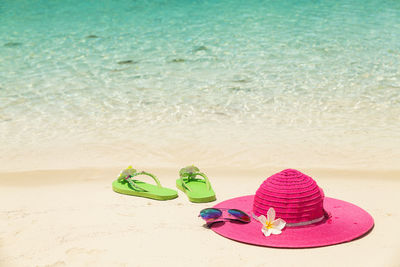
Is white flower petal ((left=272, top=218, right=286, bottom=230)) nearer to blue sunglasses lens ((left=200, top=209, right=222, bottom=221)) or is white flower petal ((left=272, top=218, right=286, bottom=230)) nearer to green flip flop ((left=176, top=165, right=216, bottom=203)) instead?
blue sunglasses lens ((left=200, top=209, right=222, bottom=221))

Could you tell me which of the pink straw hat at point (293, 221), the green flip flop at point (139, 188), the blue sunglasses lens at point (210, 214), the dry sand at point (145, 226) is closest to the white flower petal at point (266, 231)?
the pink straw hat at point (293, 221)

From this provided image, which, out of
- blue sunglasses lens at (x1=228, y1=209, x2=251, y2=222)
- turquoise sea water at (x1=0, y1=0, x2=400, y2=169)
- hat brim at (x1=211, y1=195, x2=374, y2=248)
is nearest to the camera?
hat brim at (x1=211, y1=195, x2=374, y2=248)

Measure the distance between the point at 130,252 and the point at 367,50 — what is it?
7.76 metres

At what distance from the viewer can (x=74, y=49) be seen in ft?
34.2

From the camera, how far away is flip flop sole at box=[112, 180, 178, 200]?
165 inches

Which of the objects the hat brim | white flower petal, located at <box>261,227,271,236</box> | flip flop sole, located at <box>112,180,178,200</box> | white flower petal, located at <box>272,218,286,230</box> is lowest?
flip flop sole, located at <box>112,180,178,200</box>

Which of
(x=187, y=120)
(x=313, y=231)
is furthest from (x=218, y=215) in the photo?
(x=187, y=120)

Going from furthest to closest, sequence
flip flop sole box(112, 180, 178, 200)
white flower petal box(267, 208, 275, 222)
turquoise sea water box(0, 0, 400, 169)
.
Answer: turquoise sea water box(0, 0, 400, 169) < flip flop sole box(112, 180, 178, 200) < white flower petal box(267, 208, 275, 222)

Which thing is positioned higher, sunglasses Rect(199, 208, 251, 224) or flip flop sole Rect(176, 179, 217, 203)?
sunglasses Rect(199, 208, 251, 224)

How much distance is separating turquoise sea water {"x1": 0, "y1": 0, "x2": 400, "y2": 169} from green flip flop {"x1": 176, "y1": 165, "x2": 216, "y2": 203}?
2.86 feet

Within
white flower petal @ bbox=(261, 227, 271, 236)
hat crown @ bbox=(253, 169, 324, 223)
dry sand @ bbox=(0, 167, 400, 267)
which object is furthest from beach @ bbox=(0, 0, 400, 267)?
hat crown @ bbox=(253, 169, 324, 223)

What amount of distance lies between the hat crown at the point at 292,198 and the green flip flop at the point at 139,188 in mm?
1064

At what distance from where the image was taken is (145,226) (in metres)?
3.54

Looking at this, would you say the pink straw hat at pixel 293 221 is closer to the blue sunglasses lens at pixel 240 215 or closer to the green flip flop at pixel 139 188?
the blue sunglasses lens at pixel 240 215
